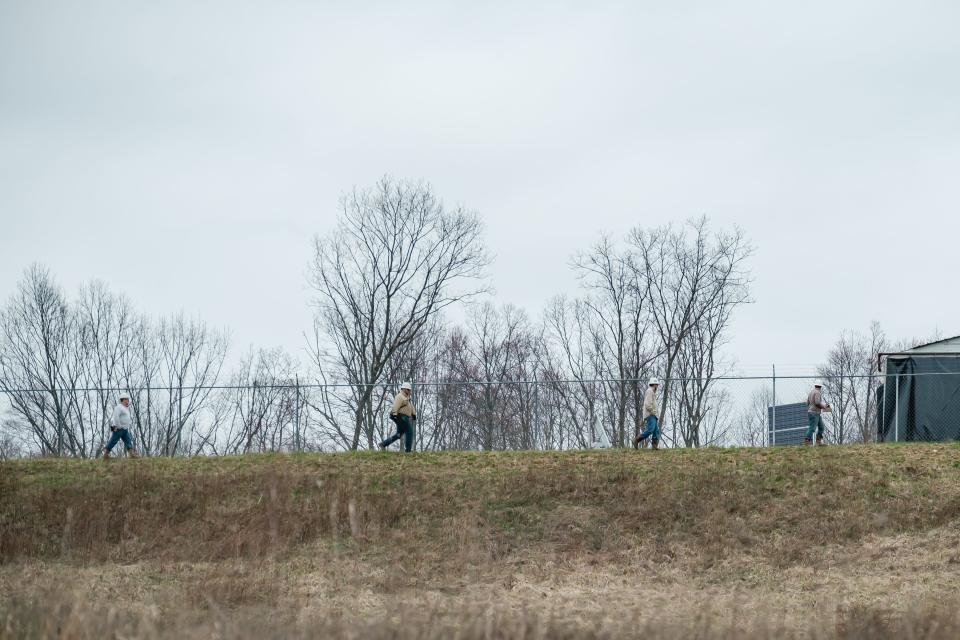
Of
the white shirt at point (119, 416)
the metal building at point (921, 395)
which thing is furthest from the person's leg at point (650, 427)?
the white shirt at point (119, 416)

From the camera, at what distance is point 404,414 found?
2306 centimetres

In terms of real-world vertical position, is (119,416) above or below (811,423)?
above

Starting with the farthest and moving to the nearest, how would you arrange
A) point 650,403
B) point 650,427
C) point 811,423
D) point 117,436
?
point 811,423, point 117,436, point 650,427, point 650,403

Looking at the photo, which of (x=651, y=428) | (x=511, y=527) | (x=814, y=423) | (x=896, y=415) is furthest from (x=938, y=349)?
(x=511, y=527)

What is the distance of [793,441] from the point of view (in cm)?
2669

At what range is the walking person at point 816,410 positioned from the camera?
77.5ft

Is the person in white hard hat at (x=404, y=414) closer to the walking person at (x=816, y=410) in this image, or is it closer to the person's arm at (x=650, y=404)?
the person's arm at (x=650, y=404)

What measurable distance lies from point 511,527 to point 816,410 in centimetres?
852

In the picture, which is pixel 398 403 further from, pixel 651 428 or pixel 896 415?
pixel 896 415

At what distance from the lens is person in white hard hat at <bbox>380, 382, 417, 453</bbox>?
22828 millimetres

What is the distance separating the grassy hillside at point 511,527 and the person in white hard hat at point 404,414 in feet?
1.47

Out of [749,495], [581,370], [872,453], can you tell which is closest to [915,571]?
[749,495]

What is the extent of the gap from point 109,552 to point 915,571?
13523 mm

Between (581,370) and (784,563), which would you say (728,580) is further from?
(581,370)
